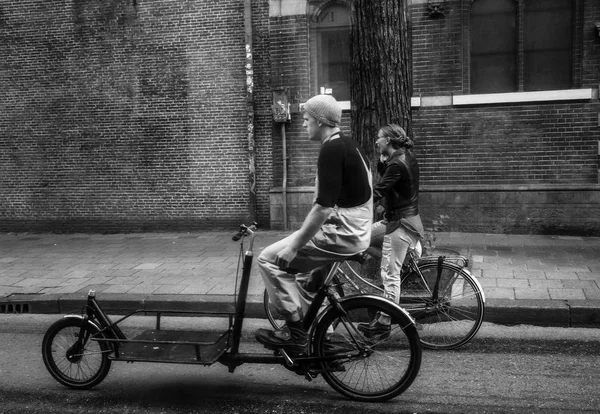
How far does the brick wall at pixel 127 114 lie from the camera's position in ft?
40.2

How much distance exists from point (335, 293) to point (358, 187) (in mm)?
812

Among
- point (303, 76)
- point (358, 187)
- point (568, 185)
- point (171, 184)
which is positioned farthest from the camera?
point (171, 184)

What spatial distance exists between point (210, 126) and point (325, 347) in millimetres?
8801

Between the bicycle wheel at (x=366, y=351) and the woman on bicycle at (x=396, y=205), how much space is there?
4.01 ft

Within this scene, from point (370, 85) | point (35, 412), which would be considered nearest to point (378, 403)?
point (35, 412)

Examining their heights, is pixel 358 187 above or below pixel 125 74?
below

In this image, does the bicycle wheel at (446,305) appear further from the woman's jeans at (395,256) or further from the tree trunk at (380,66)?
the tree trunk at (380,66)

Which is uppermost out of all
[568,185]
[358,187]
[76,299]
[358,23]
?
[358,23]

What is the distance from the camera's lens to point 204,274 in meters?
8.30

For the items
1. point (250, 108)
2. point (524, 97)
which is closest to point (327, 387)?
point (524, 97)

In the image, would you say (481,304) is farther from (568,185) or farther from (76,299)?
(568,185)

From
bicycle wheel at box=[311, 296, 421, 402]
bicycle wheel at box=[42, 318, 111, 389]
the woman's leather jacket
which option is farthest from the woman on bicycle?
bicycle wheel at box=[42, 318, 111, 389]

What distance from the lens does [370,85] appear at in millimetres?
7102

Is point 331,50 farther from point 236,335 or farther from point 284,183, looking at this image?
point 236,335
